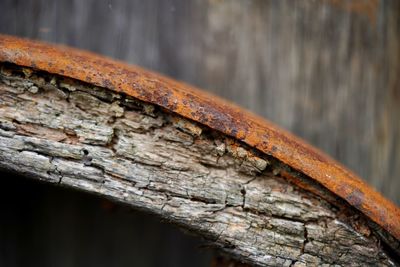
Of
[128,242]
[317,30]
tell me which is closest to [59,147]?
[128,242]

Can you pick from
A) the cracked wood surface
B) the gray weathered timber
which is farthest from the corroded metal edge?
the gray weathered timber

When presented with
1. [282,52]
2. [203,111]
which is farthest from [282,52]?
[203,111]

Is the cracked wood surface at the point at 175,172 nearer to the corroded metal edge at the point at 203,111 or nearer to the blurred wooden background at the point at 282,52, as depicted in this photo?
the corroded metal edge at the point at 203,111

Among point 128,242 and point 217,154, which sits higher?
point 217,154

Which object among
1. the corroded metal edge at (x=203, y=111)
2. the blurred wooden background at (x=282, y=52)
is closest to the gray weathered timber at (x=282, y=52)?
the blurred wooden background at (x=282, y=52)

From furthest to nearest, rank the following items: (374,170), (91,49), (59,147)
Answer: (374,170)
(91,49)
(59,147)

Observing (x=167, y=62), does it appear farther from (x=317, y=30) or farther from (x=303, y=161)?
(x=303, y=161)
